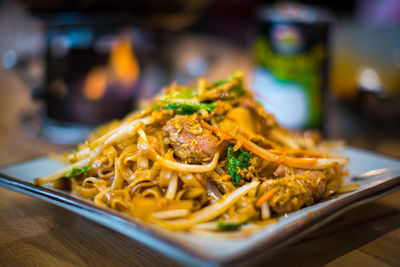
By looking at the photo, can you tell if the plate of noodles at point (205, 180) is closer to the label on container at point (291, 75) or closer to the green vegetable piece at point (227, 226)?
the green vegetable piece at point (227, 226)

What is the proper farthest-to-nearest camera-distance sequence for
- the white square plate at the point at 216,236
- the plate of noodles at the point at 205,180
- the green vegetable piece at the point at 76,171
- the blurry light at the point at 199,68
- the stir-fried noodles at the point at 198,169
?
1. the blurry light at the point at 199,68
2. the green vegetable piece at the point at 76,171
3. the stir-fried noodles at the point at 198,169
4. the plate of noodles at the point at 205,180
5. the white square plate at the point at 216,236

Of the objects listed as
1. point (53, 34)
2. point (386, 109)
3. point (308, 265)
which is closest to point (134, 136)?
point (308, 265)

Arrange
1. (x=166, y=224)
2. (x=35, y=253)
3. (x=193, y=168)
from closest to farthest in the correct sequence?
(x=166, y=224)
(x=35, y=253)
(x=193, y=168)

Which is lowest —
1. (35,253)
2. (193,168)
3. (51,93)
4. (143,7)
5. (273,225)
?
(35,253)

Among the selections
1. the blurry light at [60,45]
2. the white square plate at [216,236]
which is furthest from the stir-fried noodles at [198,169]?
the blurry light at [60,45]

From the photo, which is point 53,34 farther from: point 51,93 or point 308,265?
point 308,265

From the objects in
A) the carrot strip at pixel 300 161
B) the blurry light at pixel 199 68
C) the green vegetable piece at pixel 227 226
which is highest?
the blurry light at pixel 199 68

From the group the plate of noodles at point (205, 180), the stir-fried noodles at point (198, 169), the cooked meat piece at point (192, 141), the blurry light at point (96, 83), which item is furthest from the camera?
the blurry light at point (96, 83)

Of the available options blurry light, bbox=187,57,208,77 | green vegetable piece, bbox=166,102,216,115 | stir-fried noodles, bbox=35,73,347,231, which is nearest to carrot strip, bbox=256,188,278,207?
stir-fried noodles, bbox=35,73,347,231
